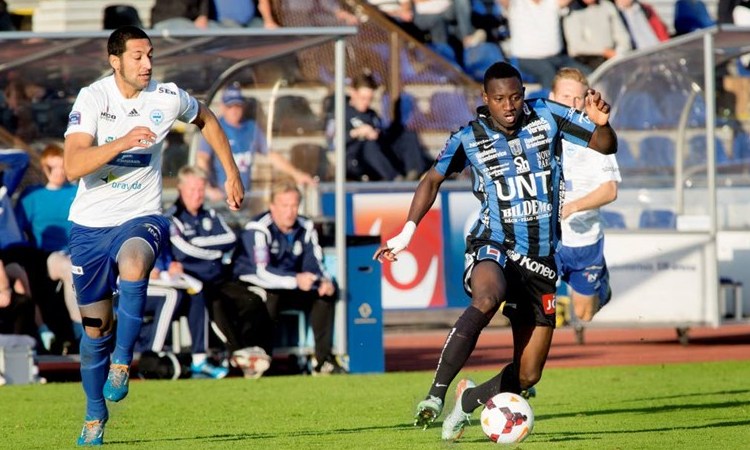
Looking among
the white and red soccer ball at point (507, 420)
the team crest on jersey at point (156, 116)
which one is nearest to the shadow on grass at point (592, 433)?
the white and red soccer ball at point (507, 420)

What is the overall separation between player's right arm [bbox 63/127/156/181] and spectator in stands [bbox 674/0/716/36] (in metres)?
17.4

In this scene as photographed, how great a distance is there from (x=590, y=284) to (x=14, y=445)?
15.7 feet

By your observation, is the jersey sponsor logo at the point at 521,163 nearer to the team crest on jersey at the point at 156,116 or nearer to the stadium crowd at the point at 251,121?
the team crest on jersey at the point at 156,116

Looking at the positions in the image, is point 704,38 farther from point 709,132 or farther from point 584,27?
point 584,27

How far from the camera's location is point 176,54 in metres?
14.6

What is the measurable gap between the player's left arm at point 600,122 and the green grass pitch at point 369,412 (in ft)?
5.52

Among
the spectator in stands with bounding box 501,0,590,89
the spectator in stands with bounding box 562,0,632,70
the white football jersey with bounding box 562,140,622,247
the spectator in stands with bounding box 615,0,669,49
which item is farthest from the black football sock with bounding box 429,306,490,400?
the spectator in stands with bounding box 615,0,669,49

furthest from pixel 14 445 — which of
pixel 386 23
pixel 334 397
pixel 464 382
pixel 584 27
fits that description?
pixel 584 27

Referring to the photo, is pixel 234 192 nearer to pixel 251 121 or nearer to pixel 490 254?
pixel 490 254

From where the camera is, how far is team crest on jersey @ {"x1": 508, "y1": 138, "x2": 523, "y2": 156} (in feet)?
28.0

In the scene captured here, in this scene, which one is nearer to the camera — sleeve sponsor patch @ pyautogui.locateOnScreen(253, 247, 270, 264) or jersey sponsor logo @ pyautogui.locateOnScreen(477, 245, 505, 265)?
jersey sponsor logo @ pyautogui.locateOnScreen(477, 245, 505, 265)

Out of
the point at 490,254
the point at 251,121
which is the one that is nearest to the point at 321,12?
the point at 251,121

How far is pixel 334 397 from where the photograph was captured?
1193 centimetres

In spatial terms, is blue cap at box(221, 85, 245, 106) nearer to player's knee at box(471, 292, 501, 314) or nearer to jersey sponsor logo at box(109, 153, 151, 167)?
jersey sponsor logo at box(109, 153, 151, 167)
